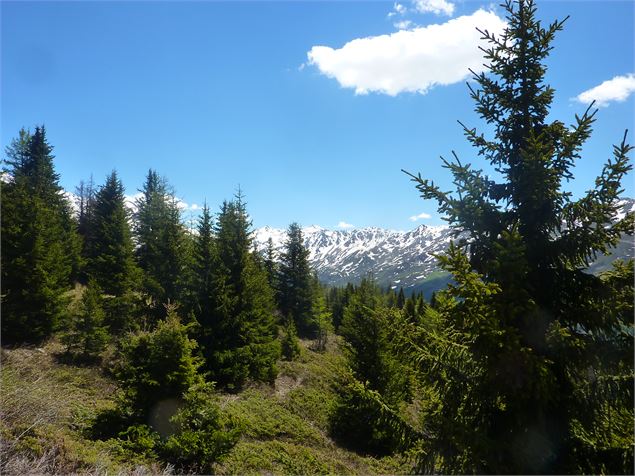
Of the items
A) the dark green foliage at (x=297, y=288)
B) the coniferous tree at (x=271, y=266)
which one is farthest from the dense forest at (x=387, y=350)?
the coniferous tree at (x=271, y=266)

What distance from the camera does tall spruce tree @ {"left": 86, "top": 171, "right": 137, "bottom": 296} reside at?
27.0 m

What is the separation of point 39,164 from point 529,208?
47.6 m

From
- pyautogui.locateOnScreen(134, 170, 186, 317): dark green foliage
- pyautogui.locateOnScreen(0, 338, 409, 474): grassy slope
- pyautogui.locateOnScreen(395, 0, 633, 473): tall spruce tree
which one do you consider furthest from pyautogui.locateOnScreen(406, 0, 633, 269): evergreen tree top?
pyautogui.locateOnScreen(134, 170, 186, 317): dark green foliage

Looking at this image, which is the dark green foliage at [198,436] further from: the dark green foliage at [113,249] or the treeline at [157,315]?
the dark green foliage at [113,249]

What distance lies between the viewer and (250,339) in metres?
22.3

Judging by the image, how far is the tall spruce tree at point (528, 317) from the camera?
438cm

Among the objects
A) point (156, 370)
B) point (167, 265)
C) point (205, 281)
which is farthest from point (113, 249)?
point (156, 370)

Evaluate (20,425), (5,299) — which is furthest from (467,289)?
(5,299)

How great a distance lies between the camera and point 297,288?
42.8m

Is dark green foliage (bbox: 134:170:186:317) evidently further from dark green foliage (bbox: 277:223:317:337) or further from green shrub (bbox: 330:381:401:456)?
dark green foliage (bbox: 277:223:317:337)

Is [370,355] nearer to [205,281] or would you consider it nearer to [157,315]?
[205,281]

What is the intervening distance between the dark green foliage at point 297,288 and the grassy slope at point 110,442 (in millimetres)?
14542

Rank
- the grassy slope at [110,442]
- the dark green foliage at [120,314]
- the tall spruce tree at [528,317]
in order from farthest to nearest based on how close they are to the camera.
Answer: the dark green foliage at [120,314] < the grassy slope at [110,442] < the tall spruce tree at [528,317]

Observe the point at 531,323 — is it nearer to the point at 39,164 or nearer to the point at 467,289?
the point at 467,289
